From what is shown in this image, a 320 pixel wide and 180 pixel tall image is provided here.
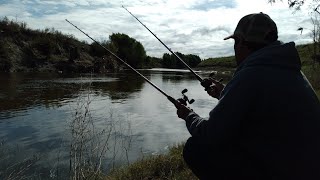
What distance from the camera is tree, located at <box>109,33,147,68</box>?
2928 inches

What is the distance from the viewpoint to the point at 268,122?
2459 mm

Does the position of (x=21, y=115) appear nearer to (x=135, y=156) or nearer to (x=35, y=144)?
(x=35, y=144)

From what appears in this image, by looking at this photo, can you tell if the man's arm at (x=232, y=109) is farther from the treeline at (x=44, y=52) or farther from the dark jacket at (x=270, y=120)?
the treeline at (x=44, y=52)

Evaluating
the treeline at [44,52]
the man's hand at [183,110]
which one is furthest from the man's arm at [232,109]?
the treeline at [44,52]

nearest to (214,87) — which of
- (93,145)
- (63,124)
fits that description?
(93,145)

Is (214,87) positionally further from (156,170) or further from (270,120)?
(156,170)

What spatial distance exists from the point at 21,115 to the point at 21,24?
35.8 m

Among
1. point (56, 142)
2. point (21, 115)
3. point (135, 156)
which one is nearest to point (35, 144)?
point (56, 142)

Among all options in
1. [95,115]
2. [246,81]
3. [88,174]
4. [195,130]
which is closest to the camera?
[246,81]

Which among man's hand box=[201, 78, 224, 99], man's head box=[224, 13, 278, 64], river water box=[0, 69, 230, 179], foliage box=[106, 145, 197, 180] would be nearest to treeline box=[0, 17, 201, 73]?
river water box=[0, 69, 230, 179]

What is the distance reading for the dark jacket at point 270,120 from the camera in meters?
2.45

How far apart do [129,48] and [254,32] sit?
245ft

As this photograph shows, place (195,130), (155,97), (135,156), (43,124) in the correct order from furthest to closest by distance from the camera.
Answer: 1. (155,97)
2. (43,124)
3. (135,156)
4. (195,130)

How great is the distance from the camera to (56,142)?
10109 mm
